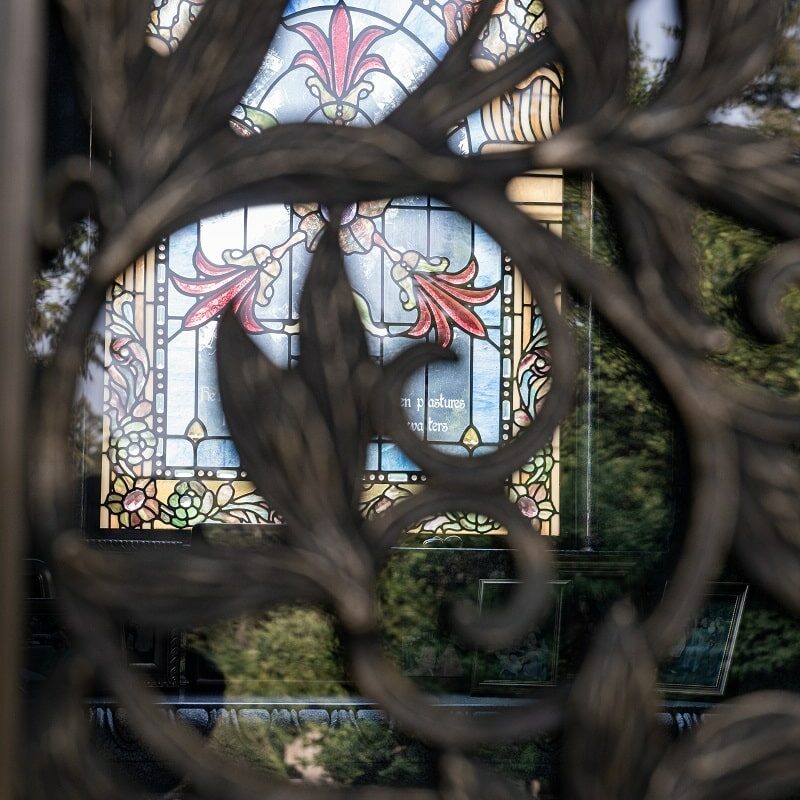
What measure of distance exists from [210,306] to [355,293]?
13 cm

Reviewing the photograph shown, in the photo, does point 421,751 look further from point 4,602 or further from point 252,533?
point 4,602

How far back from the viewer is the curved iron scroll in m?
0.74

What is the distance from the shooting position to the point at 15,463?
733 mm

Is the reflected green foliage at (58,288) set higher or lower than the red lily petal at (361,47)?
lower

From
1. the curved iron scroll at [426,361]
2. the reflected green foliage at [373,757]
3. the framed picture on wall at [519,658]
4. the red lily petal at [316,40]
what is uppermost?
the red lily petal at [316,40]

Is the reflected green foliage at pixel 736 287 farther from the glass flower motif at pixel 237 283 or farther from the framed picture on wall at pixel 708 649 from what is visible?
the glass flower motif at pixel 237 283

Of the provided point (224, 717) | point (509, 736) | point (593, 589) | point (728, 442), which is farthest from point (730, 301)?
point (224, 717)

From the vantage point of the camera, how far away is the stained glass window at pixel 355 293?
774 mm

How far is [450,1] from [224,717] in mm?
656

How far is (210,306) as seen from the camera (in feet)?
2.56

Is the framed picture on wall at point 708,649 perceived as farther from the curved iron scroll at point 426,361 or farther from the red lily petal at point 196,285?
the red lily petal at point 196,285

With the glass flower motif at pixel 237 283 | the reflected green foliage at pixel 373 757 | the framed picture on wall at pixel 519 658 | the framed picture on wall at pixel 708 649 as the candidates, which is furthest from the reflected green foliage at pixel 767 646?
the glass flower motif at pixel 237 283

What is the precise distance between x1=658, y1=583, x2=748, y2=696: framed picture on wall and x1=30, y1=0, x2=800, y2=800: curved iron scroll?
0.09 ft

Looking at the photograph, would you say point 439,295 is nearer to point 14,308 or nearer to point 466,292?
point 466,292
